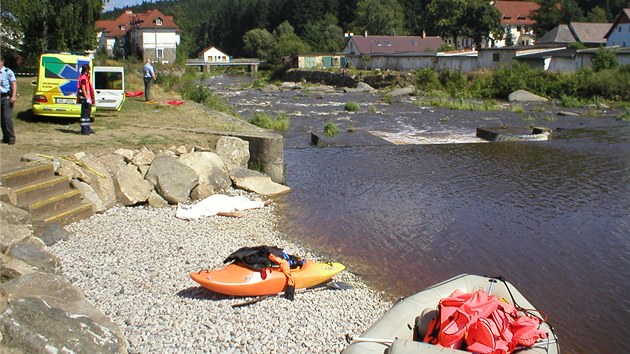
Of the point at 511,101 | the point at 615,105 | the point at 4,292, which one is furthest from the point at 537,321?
the point at 511,101

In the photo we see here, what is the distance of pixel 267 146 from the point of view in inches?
659

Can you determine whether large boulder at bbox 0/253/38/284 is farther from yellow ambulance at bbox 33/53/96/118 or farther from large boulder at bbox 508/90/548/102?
large boulder at bbox 508/90/548/102

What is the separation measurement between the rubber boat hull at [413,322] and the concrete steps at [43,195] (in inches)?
243

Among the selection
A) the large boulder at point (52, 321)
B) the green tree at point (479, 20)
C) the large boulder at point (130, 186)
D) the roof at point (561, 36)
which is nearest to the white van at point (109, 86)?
the large boulder at point (130, 186)

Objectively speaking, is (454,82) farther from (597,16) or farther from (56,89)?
(597,16)

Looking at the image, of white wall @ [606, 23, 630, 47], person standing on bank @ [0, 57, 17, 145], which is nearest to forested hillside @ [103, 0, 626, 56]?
white wall @ [606, 23, 630, 47]

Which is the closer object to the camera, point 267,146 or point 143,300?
point 143,300

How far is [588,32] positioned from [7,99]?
86764 millimetres

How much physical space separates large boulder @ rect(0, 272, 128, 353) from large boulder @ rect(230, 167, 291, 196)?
26.8 ft

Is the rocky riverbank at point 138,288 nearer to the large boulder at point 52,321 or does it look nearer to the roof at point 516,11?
the large boulder at point 52,321

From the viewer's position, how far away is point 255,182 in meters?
15.5

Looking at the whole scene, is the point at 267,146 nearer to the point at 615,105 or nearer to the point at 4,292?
the point at 4,292

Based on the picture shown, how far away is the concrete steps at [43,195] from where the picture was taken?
10453mm

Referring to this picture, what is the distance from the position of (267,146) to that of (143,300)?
916 cm
